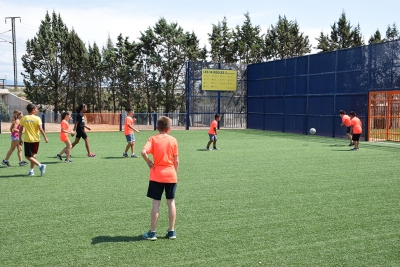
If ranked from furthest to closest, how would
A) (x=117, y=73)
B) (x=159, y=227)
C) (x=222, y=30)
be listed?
(x=222, y=30), (x=117, y=73), (x=159, y=227)

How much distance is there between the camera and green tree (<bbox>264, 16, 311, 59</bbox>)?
45469 millimetres

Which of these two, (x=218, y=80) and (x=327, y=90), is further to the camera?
(x=218, y=80)

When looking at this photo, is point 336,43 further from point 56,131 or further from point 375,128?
point 56,131

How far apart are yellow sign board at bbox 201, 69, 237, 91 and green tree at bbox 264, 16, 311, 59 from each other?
1433cm

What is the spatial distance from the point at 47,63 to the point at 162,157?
38.4m

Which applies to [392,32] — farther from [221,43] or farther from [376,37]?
[221,43]

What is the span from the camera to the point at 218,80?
3194 centimetres

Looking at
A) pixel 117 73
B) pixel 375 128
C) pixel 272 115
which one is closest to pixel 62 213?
pixel 375 128

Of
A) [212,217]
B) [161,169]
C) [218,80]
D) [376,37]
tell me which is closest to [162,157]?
[161,169]

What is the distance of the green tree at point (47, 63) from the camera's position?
131ft

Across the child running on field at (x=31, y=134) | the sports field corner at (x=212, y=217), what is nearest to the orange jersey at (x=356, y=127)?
the sports field corner at (x=212, y=217)

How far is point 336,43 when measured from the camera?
46.2 meters

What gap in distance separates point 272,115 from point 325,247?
25.4 meters

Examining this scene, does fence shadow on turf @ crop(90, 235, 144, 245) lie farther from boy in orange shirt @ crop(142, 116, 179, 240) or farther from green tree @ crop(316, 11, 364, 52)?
green tree @ crop(316, 11, 364, 52)
